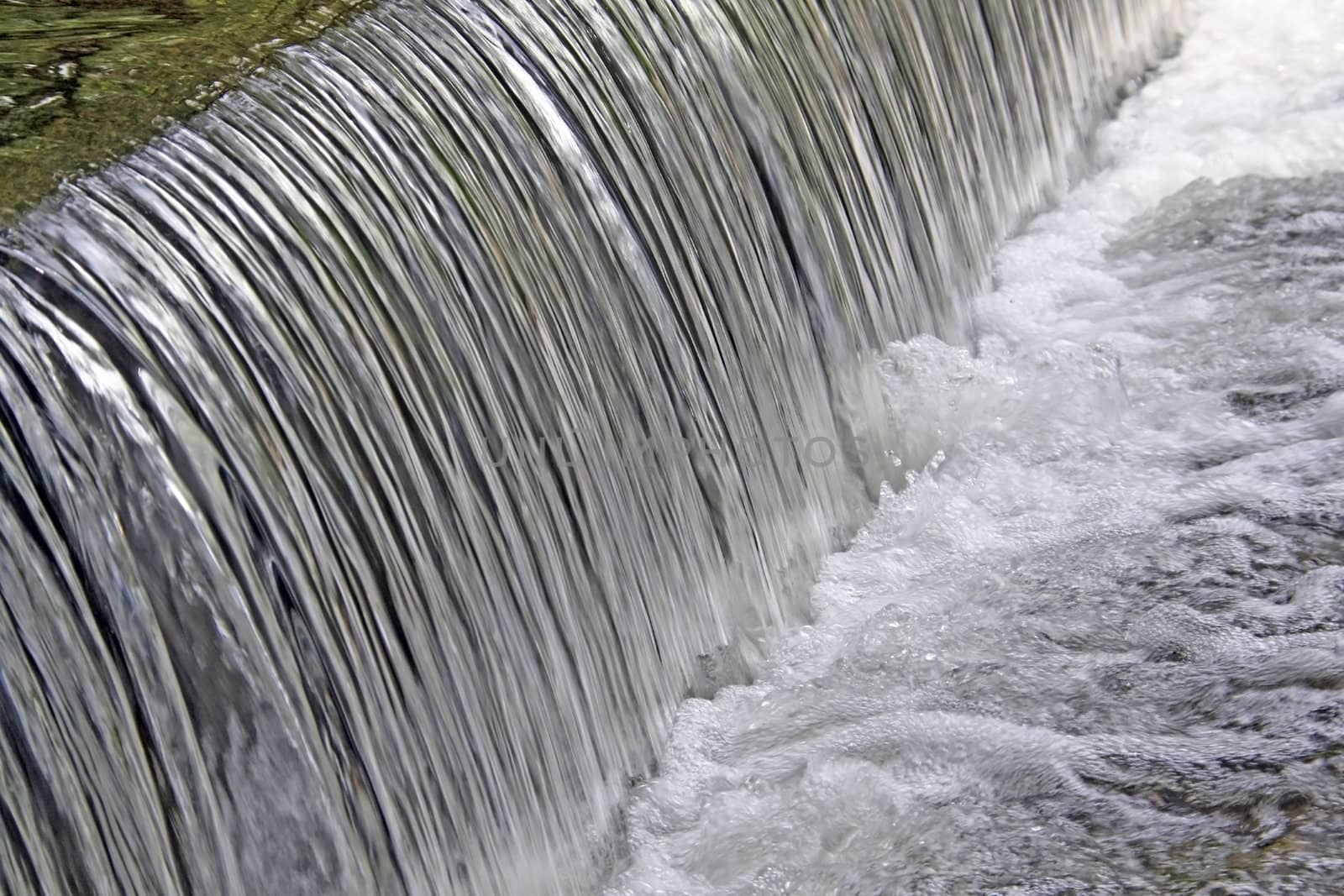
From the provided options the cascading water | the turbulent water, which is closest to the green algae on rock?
the cascading water

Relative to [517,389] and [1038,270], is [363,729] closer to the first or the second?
[517,389]

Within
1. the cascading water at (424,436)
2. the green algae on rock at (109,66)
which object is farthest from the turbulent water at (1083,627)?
the green algae on rock at (109,66)

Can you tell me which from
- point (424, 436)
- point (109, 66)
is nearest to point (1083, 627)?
point (424, 436)

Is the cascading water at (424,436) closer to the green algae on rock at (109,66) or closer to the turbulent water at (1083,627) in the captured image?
the green algae on rock at (109,66)

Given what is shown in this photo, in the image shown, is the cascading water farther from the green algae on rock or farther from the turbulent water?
the turbulent water

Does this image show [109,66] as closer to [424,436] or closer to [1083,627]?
[424,436]

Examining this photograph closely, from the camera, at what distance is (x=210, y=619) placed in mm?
2215

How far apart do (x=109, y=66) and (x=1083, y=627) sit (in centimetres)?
211

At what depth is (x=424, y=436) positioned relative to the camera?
2.62 m

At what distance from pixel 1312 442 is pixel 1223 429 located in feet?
0.67

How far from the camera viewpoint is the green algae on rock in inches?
96.0

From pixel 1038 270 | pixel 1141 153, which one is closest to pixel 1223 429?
pixel 1038 270

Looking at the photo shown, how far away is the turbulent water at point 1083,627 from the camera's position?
2.44 m

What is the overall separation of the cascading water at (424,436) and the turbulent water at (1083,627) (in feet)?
0.62
